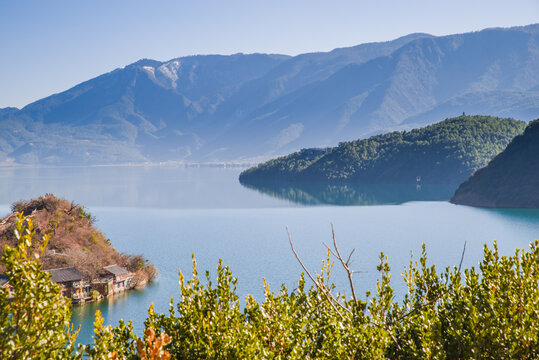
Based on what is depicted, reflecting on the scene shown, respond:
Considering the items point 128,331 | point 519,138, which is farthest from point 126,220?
point 128,331

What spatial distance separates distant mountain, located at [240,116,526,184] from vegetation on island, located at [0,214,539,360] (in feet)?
301

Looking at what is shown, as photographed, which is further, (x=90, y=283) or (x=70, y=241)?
(x=70, y=241)

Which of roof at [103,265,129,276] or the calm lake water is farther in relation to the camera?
the calm lake water

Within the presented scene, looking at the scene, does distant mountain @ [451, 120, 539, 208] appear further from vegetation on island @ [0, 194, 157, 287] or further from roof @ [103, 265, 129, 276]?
roof @ [103, 265, 129, 276]

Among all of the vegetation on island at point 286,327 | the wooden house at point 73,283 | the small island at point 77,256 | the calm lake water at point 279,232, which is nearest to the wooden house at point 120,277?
the small island at point 77,256

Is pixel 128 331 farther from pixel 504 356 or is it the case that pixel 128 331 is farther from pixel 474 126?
pixel 474 126

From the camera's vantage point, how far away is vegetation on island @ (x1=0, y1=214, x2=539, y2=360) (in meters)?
5.54

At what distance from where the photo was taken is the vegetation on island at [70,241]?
28859mm

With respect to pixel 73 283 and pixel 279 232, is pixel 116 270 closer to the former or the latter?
pixel 73 283

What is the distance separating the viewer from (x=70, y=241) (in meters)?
31.6

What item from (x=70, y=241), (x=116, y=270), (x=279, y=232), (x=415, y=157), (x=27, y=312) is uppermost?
(x=415, y=157)

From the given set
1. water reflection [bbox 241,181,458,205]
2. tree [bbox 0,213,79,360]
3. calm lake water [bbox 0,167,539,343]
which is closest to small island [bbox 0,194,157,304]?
calm lake water [bbox 0,167,539,343]

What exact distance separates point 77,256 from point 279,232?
23.4m

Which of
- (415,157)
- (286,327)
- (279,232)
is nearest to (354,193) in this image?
(415,157)
